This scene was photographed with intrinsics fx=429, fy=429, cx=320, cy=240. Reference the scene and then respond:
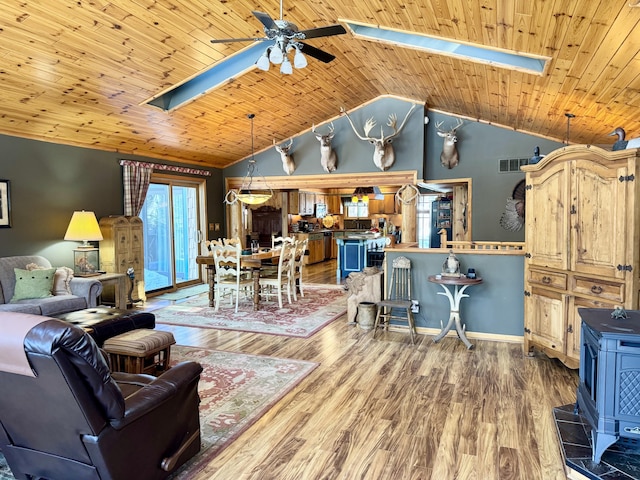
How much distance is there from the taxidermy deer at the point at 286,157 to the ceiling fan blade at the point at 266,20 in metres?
5.32

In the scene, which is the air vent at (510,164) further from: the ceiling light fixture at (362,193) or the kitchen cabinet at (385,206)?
the kitchen cabinet at (385,206)

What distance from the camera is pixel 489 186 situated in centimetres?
789

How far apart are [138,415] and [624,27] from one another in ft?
12.2

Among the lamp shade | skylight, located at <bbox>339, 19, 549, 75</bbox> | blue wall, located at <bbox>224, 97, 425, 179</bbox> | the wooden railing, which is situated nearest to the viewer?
skylight, located at <bbox>339, 19, 549, 75</bbox>

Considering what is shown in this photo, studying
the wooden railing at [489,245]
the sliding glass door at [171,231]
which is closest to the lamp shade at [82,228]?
the sliding glass door at [171,231]

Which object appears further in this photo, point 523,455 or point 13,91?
point 13,91

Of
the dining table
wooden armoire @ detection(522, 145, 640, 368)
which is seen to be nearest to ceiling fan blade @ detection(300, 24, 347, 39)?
wooden armoire @ detection(522, 145, 640, 368)

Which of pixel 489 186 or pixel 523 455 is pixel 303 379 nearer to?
pixel 523 455

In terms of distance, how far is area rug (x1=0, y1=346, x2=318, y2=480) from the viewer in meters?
2.71

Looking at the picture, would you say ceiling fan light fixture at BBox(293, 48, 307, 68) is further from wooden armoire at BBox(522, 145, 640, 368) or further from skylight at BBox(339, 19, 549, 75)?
wooden armoire at BBox(522, 145, 640, 368)

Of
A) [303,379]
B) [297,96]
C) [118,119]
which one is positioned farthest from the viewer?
[297,96]

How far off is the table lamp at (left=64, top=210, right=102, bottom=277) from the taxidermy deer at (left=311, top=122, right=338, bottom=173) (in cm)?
418

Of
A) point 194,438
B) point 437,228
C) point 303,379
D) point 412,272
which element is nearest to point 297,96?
point 412,272

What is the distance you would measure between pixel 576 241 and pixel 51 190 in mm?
6331
